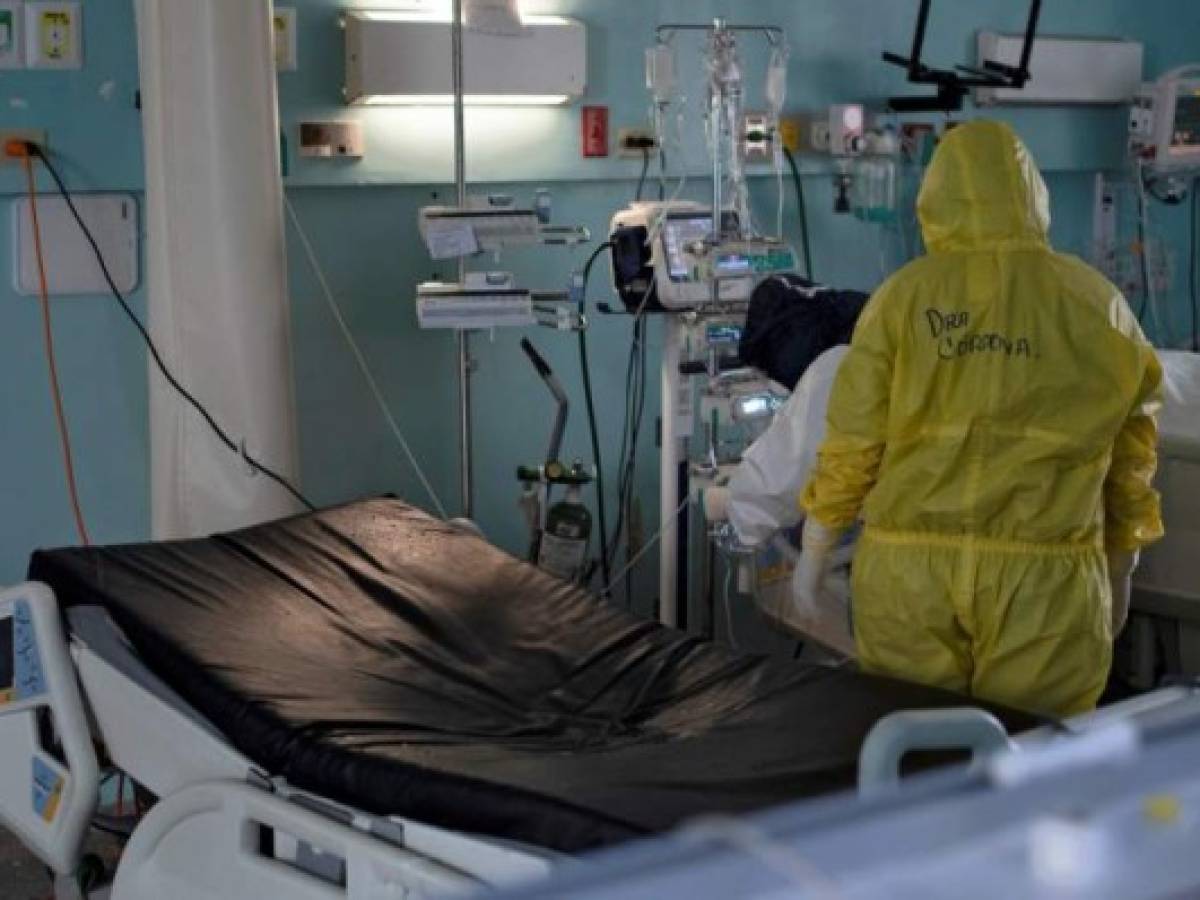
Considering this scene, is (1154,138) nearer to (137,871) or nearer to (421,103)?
(421,103)

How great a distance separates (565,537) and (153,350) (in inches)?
42.7

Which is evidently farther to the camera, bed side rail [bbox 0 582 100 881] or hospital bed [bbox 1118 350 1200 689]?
hospital bed [bbox 1118 350 1200 689]

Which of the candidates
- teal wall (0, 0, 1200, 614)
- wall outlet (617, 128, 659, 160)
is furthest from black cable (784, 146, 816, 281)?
wall outlet (617, 128, 659, 160)

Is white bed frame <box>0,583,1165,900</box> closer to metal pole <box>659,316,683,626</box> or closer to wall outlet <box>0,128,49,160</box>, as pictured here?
wall outlet <box>0,128,49,160</box>

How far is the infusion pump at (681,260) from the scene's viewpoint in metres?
4.22

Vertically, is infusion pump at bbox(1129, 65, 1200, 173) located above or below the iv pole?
above

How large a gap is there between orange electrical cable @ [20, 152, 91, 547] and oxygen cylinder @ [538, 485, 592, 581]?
1.12 meters

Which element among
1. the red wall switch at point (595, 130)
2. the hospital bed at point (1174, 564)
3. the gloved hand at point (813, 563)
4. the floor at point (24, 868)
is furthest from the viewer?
the red wall switch at point (595, 130)

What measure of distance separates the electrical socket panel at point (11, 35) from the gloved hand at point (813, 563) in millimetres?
2117

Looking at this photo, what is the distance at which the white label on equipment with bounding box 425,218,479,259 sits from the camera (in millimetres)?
4199

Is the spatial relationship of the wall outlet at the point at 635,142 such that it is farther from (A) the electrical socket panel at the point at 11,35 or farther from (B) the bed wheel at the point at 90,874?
(B) the bed wheel at the point at 90,874

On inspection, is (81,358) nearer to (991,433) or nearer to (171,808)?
(171,808)

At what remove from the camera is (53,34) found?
13.7 ft

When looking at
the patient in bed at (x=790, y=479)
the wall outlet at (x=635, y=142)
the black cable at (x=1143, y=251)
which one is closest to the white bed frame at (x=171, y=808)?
the patient in bed at (x=790, y=479)
